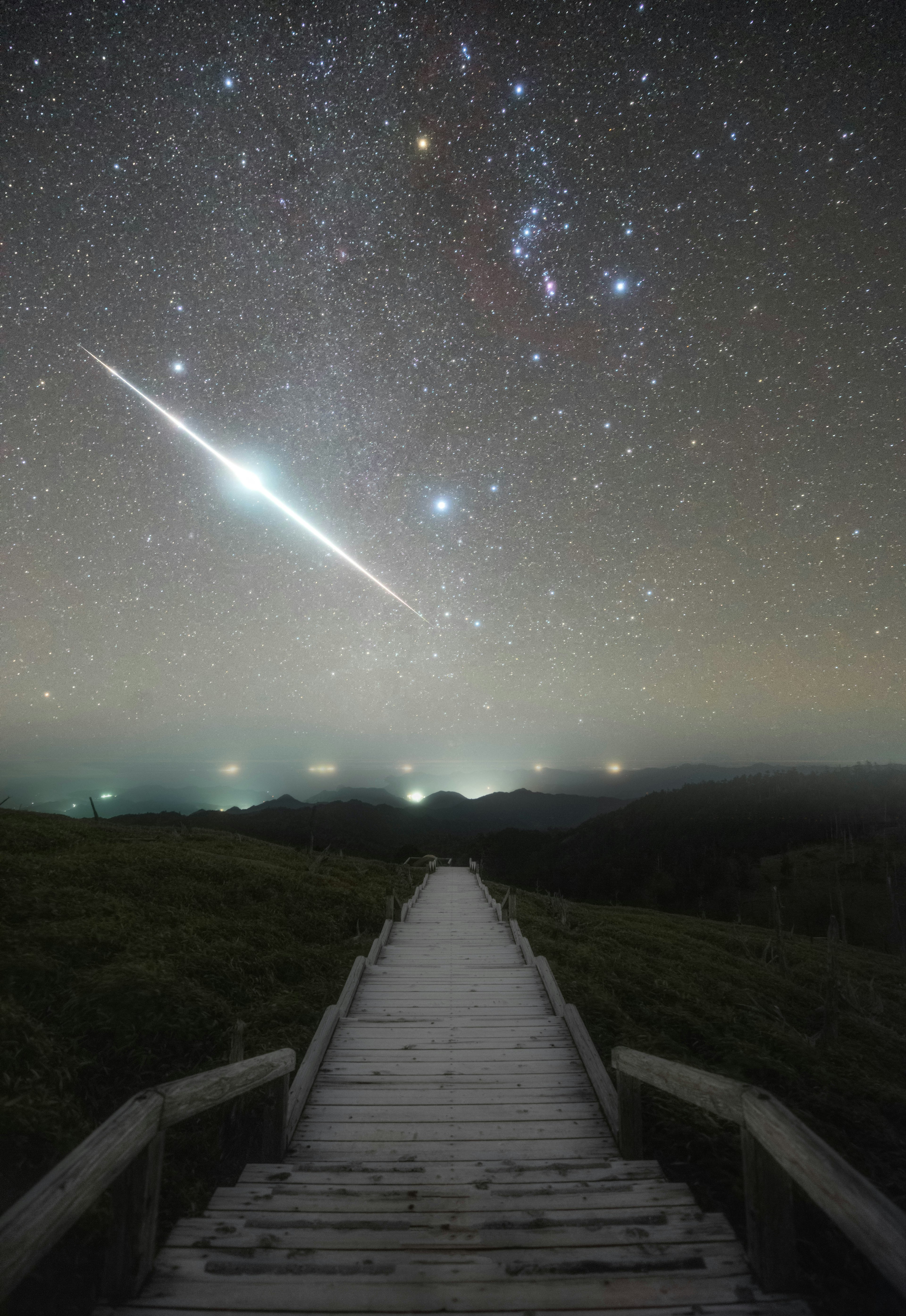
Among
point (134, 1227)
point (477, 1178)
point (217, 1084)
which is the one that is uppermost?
point (217, 1084)

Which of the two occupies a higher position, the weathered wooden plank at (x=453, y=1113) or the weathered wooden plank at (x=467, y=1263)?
the weathered wooden plank at (x=467, y=1263)

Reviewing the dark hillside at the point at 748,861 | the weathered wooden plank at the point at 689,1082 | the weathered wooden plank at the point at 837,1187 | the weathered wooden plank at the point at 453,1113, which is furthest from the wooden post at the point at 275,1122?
the dark hillside at the point at 748,861

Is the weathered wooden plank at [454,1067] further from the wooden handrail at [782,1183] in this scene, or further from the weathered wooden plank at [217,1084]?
the wooden handrail at [782,1183]

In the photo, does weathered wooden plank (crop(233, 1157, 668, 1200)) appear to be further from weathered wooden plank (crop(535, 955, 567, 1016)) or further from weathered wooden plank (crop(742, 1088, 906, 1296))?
weathered wooden plank (crop(535, 955, 567, 1016))

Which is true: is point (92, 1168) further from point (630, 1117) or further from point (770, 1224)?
point (630, 1117)

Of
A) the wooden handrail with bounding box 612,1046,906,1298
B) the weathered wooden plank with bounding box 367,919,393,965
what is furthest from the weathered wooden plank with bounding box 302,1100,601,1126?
the weathered wooden plank with bounding box 367,919,393,965

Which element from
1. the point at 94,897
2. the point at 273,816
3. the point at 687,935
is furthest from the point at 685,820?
the point at 94,897

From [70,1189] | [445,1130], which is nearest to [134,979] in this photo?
[445,1130]
